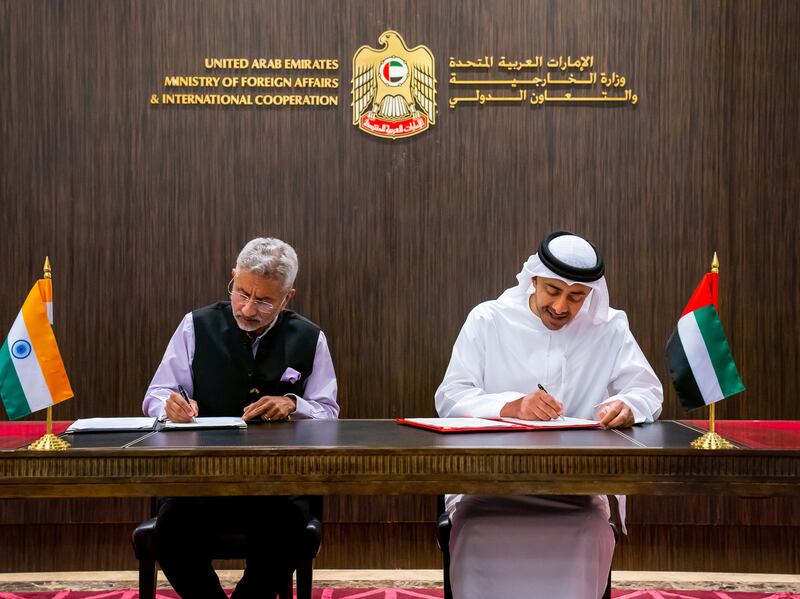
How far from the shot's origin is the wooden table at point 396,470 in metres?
1.93

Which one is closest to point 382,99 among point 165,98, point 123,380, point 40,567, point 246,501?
point 165,98

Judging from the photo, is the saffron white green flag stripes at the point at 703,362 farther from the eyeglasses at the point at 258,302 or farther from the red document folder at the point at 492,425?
the eyeglasses at the point at 258,302

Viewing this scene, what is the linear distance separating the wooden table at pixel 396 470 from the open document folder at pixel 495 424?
10.9 inches

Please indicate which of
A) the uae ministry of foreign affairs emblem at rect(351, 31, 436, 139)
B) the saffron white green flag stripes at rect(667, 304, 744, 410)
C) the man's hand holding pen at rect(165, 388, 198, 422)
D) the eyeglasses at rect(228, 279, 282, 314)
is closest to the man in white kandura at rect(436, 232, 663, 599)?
the saffron white green flag stripes at rect(667, 304, 744, 410)

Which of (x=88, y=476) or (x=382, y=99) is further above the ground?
(x=382, y=99)

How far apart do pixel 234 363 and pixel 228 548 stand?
793 millimetres

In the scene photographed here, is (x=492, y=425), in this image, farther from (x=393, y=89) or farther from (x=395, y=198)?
(x=393, y=89)

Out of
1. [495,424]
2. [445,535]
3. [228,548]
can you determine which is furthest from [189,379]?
[495,424]

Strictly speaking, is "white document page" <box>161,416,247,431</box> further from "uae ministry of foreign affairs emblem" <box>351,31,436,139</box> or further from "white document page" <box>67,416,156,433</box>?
"uae ministry of foreign affairs emblem" <box>351,31,436,139</box>

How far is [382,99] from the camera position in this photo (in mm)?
3949

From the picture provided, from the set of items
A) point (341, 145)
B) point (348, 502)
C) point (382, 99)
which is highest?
point (382, 99)

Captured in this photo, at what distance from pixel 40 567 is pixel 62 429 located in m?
2.00

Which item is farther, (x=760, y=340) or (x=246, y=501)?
(x=760, y=340)

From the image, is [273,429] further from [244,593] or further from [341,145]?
[341,145]
